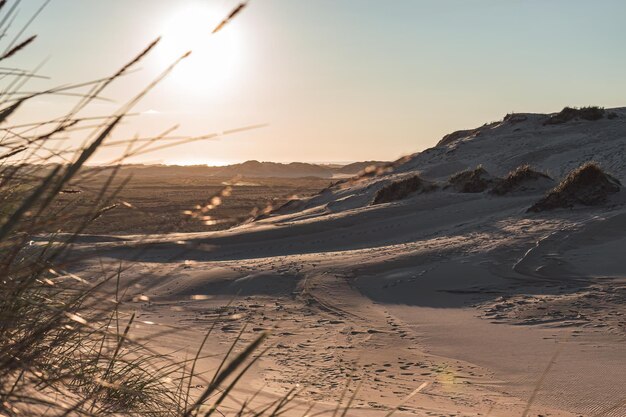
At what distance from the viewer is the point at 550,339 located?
561 centimetres

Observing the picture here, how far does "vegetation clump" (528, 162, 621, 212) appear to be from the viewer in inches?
433

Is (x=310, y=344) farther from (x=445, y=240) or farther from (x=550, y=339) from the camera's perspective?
(x=445, y=240)

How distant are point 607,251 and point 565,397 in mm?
4820

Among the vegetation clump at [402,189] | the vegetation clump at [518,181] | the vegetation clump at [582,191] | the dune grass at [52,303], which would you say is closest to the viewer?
the dune grass at [52,303]

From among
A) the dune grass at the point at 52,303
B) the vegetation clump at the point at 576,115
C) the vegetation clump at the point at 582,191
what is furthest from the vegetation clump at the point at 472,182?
the dune grass at the point at 52,303

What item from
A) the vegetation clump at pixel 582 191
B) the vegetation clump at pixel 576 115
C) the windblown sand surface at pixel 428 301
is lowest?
the windblown sand surface at pixel 428 301

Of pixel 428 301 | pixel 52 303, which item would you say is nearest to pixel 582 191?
pixel 428 301

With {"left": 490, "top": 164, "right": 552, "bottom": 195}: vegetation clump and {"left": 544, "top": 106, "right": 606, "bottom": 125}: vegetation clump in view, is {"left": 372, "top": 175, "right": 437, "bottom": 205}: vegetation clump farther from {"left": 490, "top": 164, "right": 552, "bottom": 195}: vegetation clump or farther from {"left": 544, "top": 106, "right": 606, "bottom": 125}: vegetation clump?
{"left": 544, "top": 106, "right": 606, "bottom": 125}: vegetation clump

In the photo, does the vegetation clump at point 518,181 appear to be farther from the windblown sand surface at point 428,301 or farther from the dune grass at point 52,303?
the dune grass at point 52,303

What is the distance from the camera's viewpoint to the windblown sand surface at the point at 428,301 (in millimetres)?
4383

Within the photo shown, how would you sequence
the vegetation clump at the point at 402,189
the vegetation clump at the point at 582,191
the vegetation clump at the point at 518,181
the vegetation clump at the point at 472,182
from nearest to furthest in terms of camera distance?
the vegetation clump at the point at 582,191
the vegetation clump at the point at 518,181
the vegetation clump at the point at 472,182
the vegetation clump at the point at 402,189

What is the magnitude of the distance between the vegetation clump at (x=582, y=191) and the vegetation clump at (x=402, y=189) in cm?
393

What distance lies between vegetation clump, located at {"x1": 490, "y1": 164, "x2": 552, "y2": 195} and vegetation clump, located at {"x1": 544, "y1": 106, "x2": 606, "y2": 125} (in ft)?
26.3

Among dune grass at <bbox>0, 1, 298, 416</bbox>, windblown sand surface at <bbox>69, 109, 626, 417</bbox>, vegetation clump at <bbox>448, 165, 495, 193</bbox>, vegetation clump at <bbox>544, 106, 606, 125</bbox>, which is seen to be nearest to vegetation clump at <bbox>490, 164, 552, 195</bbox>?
windblown sand surface at <bbox>69, 109, 626, 417</bbox>
